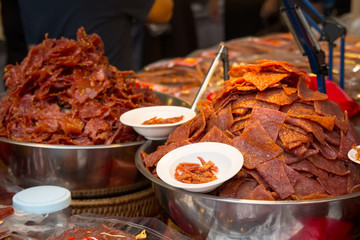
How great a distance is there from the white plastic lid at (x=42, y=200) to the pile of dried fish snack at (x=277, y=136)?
24 cm

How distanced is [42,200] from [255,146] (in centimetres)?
55

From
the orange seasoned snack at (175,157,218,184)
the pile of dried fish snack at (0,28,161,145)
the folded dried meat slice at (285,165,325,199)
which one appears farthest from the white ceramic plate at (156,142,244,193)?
the pile of dried fish snack at (0,28,161,145)

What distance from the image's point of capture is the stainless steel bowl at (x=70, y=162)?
4.13 feet

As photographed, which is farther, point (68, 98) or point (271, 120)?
point (68, 98)

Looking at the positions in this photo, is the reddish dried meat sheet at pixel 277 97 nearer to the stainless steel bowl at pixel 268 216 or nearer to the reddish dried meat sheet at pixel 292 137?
the reddish dried meat sheet at pixel 292 137

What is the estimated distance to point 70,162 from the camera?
1.27 m

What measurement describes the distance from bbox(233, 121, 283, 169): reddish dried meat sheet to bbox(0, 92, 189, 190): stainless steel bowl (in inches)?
15.0

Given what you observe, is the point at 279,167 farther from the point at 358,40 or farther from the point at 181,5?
the point at 181,5

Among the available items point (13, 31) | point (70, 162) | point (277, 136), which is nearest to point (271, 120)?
point (277, 136)

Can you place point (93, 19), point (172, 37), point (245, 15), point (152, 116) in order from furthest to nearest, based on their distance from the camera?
point (245, 15), point (172, 37), point (93, 19), point (152, 116)

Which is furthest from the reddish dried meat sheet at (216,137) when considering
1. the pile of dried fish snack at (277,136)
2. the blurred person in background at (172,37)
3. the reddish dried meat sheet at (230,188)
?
the blurred person in background at (172,37)

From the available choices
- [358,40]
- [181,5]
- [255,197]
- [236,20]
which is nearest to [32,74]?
[255,197]

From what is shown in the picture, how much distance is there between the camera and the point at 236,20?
17.7 ft

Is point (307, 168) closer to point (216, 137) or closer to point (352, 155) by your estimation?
point (352, 155)
